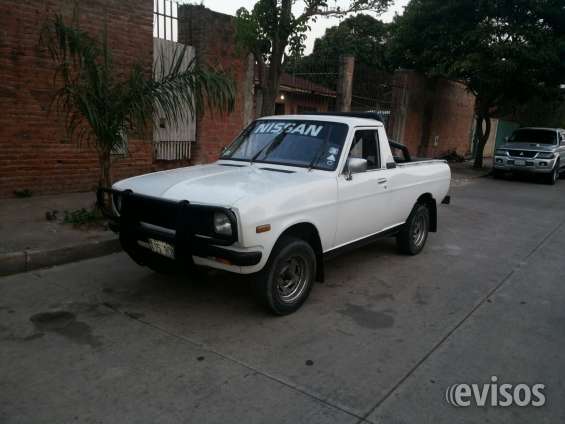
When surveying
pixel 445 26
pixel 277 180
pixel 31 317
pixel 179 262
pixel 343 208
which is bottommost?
pixel 31 317

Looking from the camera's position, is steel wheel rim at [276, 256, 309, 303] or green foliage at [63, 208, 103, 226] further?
green foliage at [63, 208, 103, 226]

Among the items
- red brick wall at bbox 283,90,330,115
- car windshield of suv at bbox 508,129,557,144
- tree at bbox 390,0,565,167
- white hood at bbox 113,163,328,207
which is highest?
tree at bbox 390,0,565,167

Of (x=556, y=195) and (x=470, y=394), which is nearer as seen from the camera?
(x=470, y=394)

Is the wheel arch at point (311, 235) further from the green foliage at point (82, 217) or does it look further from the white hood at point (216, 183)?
the green foliage at point (82, 217)

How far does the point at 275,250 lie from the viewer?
404 centimetres

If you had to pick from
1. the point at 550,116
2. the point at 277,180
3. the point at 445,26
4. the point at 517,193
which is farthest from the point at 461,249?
the point at 550,116

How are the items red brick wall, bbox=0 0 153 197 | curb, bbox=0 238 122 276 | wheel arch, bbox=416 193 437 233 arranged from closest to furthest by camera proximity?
curb, bbox=0 238 122 276
wheel arch, bbox=416 193 437 233
red brick wall, bbox=0 0 153 197

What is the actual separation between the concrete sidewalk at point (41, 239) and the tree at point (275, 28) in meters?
3.62

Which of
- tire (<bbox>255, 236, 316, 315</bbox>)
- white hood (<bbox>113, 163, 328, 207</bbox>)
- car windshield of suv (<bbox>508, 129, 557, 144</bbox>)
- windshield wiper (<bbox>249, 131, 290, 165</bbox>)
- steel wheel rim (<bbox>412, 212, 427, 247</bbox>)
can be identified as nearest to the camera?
white hood (<bbox>113, 163, 328, 207</bbox>)

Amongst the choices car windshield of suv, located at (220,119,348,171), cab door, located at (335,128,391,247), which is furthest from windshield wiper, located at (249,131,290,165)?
cab door, located at (335,128,391,247)

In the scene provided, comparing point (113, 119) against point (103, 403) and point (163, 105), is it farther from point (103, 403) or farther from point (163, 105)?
point (103, 403)

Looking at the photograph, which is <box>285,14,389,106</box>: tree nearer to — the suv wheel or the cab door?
the suv wheel

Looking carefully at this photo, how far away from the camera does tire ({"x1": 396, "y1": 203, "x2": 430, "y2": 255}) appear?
6.24m

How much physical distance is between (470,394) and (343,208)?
2.08m
